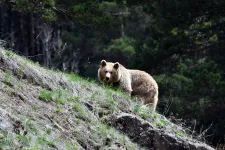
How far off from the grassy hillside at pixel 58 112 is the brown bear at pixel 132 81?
1.47 metres

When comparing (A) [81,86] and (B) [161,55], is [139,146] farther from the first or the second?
(B) [161,55]

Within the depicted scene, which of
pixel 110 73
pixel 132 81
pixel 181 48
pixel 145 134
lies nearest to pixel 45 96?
pixel 145 134

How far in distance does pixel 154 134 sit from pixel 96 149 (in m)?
1.33

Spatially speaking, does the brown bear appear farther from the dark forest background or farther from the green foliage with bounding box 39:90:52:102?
the dark forest background

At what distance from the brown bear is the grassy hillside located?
1.47 meters

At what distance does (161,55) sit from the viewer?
2220 cm

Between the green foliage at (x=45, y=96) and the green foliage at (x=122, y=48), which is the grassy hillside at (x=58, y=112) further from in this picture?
the green foliage at (x=122, y=48)

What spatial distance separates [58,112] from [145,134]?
1598 mm

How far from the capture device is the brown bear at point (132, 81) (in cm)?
1186

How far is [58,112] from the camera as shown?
846 cm

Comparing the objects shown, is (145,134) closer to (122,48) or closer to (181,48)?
(181,48)

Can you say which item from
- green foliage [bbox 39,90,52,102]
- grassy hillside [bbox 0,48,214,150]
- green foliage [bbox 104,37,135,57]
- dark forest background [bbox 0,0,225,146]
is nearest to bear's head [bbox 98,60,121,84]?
grassy hillside [bbox 0,48,214,150]

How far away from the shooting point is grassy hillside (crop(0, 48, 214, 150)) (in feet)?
24.1

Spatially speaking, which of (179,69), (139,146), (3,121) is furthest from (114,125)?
(179,69)
